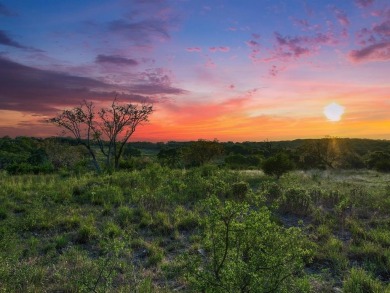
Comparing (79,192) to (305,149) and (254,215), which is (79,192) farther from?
(305,149)

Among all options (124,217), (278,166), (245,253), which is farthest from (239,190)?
(245,253)

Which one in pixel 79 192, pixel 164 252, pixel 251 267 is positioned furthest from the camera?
pixel 79 192

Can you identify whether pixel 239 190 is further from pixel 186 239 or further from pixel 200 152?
pixel 200 152

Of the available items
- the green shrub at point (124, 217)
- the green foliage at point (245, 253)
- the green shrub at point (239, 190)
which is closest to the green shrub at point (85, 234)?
the green shrub at point (124, 217)

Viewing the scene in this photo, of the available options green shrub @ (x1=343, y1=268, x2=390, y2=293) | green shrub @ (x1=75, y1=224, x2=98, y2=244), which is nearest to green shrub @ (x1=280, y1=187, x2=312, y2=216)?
green shrub @ (x1=343, y1=268, x2=390, y2=293)

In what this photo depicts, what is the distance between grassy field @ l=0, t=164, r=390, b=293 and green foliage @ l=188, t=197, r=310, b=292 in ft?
0.05

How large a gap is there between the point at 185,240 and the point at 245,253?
5.78 meters

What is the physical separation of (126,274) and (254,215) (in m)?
4.07

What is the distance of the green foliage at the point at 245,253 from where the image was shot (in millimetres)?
4891

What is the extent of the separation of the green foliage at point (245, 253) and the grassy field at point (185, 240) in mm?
16

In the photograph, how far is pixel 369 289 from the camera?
7285 mm

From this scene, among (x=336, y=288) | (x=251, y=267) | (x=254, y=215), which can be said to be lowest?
(x=336, y=288)

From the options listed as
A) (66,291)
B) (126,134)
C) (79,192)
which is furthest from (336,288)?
(126,134)

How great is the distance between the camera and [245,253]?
5316mm
